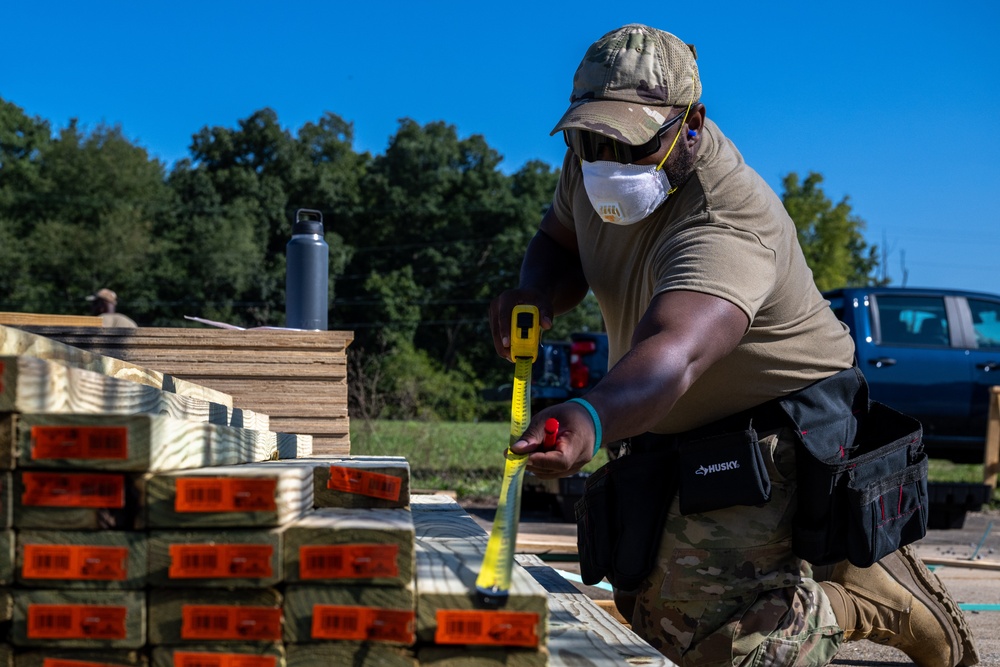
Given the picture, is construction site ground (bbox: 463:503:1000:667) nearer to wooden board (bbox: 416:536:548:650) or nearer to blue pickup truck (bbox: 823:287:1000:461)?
blue pickup truck (bbox: 823:287:1000:461)

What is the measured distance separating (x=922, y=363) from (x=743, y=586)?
7.48 metres

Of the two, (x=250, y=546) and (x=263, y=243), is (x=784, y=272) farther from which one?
(x=263, y=243)

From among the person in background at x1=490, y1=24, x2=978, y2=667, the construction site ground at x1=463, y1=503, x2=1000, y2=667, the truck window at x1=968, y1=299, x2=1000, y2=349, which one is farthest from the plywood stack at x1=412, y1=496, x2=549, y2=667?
the truck window at x1=968, y1=299, x2=1000, y2=349

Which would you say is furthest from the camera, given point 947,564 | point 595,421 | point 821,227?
point 821,227

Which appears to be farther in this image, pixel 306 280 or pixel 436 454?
pixel 436 454

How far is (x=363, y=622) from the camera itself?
1.59 meters

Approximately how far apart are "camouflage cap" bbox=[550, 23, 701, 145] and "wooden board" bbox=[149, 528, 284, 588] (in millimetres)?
1323

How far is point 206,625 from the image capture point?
1.59 metres

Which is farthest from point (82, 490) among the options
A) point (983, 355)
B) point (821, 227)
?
point (821, 227)

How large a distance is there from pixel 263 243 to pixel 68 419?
175 feet

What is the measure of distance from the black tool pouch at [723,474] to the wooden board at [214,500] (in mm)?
1502

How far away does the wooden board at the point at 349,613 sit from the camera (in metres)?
1.59

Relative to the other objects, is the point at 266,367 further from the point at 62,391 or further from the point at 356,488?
the point at 62,391

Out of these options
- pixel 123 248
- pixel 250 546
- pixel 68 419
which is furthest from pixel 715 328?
pixel 123 248
